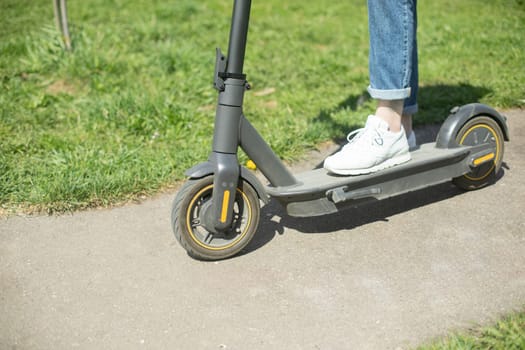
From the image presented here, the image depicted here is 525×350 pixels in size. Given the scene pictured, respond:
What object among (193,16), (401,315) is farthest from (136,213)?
(193,16)

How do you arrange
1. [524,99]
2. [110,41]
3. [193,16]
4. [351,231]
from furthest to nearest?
[193,16] < [110,41] < [524,99] < [351,231]

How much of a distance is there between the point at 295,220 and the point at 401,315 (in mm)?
851

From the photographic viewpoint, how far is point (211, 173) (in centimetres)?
245

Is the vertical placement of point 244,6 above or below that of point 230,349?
above

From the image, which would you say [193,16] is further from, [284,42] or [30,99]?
[30,99]

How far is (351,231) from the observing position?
111 inches

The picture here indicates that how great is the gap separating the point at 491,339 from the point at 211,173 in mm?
1196

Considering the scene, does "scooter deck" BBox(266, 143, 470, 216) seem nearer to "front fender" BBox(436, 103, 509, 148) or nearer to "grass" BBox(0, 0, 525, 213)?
"front fender" BBox(436, 103, 509, 148)

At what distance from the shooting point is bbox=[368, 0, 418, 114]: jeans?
8.49 ft

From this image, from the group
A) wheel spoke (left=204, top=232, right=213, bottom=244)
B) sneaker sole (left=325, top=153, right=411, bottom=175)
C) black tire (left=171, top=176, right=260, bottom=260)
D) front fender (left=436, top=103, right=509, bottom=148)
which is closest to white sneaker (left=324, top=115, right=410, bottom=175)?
sneaker sole (left=325, top=153, right=411, bottom=175)

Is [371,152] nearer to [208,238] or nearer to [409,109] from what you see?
[409,109]

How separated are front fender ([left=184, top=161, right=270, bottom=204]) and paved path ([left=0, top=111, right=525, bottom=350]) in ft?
0.95

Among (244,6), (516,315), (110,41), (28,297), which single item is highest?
(244,6)

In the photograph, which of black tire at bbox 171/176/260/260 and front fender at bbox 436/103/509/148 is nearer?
black tire at bbox 171/176/260/260
